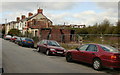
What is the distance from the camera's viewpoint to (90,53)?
11.1 m

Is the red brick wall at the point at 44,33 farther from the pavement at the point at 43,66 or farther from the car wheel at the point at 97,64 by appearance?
the car wheel at the point at 97,64

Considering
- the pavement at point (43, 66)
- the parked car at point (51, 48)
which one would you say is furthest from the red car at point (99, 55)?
the parked car at point (51, 48)

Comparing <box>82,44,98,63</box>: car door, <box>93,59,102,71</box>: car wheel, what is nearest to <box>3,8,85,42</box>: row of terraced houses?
<box>82,44,98,63</box>: car door

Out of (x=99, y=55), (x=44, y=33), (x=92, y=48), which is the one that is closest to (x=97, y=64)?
(x=99, y=55)

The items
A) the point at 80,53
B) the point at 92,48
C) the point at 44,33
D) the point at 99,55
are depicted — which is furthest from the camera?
the point at 44,33

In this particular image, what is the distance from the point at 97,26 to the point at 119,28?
12434mm

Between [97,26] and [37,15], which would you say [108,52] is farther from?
[37,15]

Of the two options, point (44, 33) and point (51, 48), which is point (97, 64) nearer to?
point (51, 48)

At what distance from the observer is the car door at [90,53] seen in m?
10.9

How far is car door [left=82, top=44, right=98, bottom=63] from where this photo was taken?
1086 cm

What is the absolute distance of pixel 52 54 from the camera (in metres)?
17.2

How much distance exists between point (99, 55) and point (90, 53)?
0.82 m

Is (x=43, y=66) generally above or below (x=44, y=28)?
below

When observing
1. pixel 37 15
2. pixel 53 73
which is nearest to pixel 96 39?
pixel 53 73
